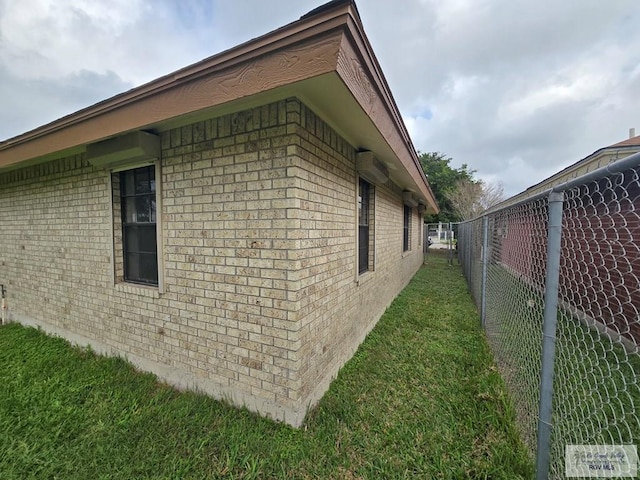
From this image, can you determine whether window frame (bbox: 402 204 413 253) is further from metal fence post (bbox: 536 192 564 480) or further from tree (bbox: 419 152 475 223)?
tree (bbox: 419 152 475 223)

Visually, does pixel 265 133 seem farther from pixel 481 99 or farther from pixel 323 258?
pixel 481 99

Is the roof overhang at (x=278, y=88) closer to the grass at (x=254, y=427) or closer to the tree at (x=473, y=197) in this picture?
the grass at (x=254, y=427)

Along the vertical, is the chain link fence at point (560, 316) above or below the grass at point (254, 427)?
above

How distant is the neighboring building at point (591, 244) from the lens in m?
1.33

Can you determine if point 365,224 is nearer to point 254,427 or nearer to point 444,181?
point 254,427

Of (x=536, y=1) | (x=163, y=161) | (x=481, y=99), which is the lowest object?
(x=163, y=161)

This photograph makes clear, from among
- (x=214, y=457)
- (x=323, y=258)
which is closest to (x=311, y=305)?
(x=323, y=258)

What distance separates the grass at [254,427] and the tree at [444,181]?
78.4 feet

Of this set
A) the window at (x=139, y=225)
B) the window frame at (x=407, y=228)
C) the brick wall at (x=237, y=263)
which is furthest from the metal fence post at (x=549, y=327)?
the window frame at (x=407, y=228)

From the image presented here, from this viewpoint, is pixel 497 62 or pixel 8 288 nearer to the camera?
pixel 8 288

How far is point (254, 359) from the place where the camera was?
242 cm

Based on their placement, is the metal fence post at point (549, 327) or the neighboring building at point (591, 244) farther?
the metal fence post at point (549, 327)

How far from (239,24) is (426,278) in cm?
892

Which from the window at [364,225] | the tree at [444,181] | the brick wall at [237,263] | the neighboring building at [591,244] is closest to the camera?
the neighboring building at [591,244]
